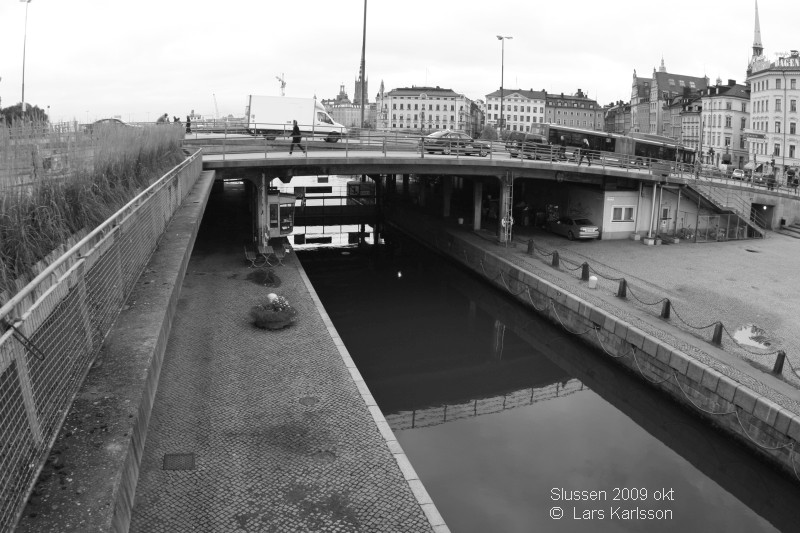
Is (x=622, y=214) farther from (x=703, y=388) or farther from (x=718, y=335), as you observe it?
(x=703, y=388)

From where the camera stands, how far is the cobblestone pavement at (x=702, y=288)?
57.9 feet

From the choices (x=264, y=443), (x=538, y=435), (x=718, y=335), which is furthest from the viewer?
(x=718, y=335)

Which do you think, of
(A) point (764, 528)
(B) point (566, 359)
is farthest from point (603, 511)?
(B) point (566, 359)

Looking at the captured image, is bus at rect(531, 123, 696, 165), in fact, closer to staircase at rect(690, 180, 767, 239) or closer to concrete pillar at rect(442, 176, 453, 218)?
staircase at rect(690, 180, 767, 239)

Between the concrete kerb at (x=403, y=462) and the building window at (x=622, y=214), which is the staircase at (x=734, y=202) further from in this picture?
the concrete kerb at (x=403, y=462)

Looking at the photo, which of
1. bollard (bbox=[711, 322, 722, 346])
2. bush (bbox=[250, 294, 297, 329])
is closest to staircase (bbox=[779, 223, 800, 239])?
bollard (bbox=[711, 322, 722, 346])

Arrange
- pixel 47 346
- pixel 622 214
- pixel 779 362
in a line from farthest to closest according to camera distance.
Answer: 1. pixel 622 214
2. pixel 779 362
3. pixel 47 346

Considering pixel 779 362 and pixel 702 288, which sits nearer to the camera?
pixel 779 362

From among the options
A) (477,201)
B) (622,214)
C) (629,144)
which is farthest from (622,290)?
(629,144)

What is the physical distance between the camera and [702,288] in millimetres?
25609

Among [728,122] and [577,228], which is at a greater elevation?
[728,122]

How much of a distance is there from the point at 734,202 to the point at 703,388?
27575 millimetres

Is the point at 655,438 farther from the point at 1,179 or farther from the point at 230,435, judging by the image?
the point at 1,179

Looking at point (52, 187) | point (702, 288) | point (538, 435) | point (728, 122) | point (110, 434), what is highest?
point (728, 122)
